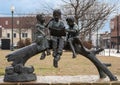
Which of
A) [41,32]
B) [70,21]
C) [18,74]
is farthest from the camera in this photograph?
[70,21]

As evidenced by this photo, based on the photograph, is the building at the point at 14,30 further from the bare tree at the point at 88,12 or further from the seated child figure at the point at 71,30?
the seated child figure at the point at 71,30

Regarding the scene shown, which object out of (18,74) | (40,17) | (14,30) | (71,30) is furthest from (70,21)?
(14,30)

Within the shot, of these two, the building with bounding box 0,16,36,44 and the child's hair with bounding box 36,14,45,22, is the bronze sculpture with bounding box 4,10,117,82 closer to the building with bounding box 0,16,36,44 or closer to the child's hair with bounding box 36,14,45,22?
the child's hair with bounding box 36,14,45,22

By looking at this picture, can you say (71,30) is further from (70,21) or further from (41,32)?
(41,32)

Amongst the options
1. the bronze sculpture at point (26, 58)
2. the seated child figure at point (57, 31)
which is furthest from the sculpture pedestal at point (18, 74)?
the seated child figure at point (57, 31)

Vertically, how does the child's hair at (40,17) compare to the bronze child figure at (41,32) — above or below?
above

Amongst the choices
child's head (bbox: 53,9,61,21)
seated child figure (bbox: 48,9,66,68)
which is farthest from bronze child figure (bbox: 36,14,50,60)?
child's head (bbox: 53,9,61,21)

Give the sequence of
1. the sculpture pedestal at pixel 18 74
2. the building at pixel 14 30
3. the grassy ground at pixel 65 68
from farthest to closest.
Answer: the building at pixel 14 30 → the grassy ground at pixel 65 68 → the sculpture pedestal at pixel 18 74

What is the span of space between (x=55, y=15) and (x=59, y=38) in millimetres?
598

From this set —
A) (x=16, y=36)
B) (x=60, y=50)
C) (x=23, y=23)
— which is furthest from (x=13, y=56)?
(x=16, y=36)

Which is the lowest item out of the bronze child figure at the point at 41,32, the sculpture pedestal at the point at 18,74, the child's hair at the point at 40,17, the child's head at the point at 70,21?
the sculpture pedestal at the point at 18,74

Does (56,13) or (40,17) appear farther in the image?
(40,17)

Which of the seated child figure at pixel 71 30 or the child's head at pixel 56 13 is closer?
the child's head at pixel 56 13

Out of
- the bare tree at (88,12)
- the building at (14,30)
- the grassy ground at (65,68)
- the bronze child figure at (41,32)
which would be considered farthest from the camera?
the building at (14,30)
